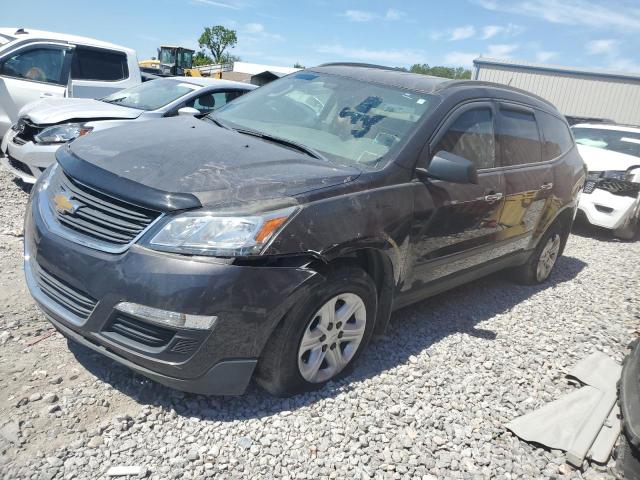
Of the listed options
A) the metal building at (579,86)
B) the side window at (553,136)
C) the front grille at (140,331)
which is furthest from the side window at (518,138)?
the metal building at (579,86)

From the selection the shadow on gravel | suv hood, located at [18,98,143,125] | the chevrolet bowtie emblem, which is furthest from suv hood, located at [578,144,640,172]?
the chevrolet bowtie emblem

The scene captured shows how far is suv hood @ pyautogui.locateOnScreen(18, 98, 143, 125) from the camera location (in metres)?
5.82

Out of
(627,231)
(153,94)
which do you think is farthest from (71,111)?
(627,231)

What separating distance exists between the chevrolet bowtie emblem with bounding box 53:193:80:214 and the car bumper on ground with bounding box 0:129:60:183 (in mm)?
3016

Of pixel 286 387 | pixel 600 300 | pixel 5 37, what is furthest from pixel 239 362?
pixel 5 37

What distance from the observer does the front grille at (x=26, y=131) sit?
5789 millimetres

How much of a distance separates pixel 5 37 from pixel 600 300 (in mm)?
9615

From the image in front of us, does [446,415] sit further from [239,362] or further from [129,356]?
[129,356]

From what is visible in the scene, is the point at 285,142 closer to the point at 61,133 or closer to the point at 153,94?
the point at 61,133

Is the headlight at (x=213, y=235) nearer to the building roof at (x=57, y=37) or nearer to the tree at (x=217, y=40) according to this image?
the building roof at (x=57, y=37)

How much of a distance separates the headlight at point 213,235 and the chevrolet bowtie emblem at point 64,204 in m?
0.54

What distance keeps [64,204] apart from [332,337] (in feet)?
5.21

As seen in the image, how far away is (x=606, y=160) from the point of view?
8.07 m

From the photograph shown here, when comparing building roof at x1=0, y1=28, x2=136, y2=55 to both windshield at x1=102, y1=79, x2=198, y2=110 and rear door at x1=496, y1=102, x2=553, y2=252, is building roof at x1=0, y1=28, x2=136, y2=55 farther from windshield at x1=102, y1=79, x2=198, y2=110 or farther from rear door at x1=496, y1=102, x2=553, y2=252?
rear door at x1=496, y1=102, x2=553, y2=252
